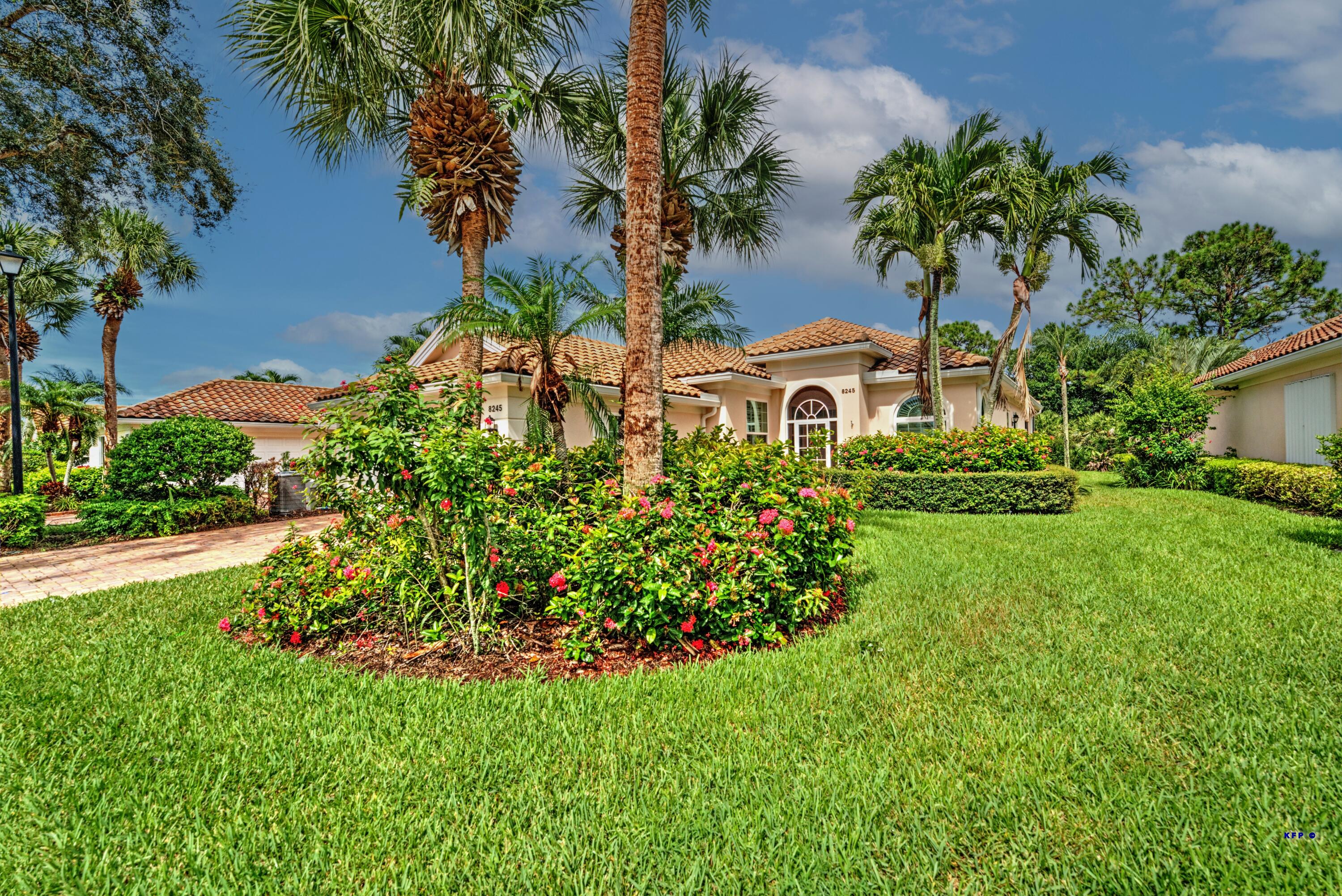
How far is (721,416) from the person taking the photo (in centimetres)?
1694

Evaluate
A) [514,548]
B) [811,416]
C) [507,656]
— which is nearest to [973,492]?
[811,416]

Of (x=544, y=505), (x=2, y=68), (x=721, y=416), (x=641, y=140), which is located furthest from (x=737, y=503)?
(x=2, y=68)

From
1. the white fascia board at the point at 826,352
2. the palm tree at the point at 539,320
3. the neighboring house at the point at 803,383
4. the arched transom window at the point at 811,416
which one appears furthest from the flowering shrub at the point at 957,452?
the palm tree at the point at 539,320

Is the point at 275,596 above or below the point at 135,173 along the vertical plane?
below

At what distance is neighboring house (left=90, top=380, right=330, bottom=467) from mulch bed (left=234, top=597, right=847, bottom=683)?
16.6 meters

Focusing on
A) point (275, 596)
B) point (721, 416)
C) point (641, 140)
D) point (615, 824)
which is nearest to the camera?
point (615, 824)

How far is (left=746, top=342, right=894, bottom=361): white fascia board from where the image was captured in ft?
55.5

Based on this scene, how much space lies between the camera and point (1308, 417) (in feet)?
46.5

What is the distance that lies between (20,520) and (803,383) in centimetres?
1796

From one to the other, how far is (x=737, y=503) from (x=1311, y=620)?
4.79 meters

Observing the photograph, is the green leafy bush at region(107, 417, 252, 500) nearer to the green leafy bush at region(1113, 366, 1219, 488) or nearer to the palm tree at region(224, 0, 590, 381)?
the palm tree at region(224, 0, 590, 381)

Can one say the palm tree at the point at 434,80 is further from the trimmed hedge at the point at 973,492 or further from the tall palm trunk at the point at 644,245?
the trimmed hedge at the point at 973,492

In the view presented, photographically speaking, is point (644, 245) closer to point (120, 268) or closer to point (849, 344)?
point (849, 344)

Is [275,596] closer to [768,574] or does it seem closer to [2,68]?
[768,574]
